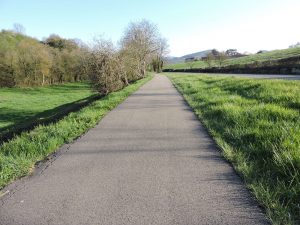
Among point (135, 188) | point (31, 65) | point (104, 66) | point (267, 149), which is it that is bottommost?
point (135, 188)

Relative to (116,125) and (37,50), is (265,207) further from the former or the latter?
(37,50)

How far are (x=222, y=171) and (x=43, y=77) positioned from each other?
2672 inches

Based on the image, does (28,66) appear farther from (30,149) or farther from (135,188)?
(135,188)

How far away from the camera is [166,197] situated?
12.9 feet

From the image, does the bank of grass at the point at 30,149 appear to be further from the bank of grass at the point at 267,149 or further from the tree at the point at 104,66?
the tree at the point at 104,66

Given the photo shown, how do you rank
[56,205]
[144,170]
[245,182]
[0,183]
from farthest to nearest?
[144,170] → [0,183] → [245,182] → [56,205]

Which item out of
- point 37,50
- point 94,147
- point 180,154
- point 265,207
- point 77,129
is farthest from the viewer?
point 37,50

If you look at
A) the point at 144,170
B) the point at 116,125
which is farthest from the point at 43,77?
the point at 144,170

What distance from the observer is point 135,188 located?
4.27 meters

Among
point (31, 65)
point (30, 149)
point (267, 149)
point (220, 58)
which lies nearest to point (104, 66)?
point (30, 149)

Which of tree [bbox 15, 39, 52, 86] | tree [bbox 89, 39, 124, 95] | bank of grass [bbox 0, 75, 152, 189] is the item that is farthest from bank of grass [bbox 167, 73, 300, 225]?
tree [bbox 15, 39, 52, 86]

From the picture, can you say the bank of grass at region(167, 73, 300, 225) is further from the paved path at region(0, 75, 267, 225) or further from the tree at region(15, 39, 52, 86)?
the tree at region(15, 39, 52, 86)

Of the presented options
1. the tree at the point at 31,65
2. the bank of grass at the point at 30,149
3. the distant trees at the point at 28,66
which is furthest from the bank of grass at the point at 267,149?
the tree at the point at 31,65

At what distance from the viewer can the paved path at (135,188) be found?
3477mm
